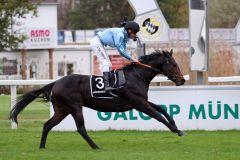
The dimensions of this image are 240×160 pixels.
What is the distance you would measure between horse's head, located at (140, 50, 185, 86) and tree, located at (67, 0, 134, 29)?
165ft

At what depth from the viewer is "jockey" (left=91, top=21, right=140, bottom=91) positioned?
1360 centimetres

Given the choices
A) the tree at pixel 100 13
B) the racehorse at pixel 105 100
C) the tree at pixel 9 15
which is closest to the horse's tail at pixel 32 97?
the racehorse at pixel 105 100

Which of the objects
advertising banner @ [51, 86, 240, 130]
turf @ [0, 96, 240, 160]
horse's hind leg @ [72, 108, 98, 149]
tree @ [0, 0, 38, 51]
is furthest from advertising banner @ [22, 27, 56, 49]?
horse's hind leg @ [72, 108, 98, 149]

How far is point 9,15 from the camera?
2631 cm

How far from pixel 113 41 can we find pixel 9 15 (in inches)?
514

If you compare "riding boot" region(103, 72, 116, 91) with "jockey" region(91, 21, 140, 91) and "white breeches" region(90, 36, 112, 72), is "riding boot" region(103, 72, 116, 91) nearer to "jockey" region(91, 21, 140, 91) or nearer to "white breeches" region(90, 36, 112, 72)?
"jockey" region(91, 21, 140, 91)

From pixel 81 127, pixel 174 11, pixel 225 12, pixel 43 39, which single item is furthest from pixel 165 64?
pixel 174 11

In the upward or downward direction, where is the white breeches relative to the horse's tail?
upward

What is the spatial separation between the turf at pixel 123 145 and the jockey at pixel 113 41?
1297mm

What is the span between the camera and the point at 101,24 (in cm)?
6725

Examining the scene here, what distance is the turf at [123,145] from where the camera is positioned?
11961mm

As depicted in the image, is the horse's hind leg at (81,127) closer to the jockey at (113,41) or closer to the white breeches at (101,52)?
the jockey at (113,41)

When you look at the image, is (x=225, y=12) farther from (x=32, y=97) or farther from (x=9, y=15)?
(x=32, y=97)

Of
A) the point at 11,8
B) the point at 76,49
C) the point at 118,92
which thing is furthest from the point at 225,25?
the point at 118,92
